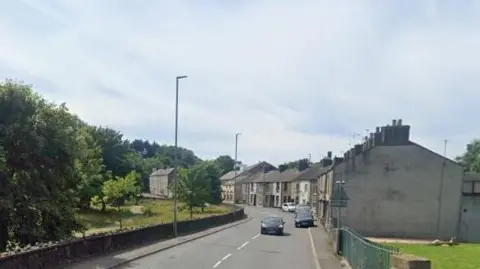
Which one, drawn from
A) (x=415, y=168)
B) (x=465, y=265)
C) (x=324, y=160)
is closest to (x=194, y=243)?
(x=465, y=265)

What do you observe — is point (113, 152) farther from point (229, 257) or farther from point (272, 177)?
point (229, 257)

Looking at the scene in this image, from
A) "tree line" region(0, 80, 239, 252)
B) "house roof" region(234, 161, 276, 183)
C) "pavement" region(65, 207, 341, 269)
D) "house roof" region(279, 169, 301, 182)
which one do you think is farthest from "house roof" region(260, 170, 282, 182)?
"tree line" region(0, 80, 239, 252)

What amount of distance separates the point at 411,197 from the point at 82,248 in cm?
3223

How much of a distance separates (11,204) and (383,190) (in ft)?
106

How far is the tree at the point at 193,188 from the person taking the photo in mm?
62906

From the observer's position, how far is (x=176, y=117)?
30.7 m

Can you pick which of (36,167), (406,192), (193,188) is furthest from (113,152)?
(36,167)

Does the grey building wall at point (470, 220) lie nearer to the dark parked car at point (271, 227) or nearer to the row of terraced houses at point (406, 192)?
the row of terraced houses at point (406, 192)

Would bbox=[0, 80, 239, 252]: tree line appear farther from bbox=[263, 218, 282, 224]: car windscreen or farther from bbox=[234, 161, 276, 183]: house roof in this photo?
bbox=[234, 161, 276, 183]: house roof

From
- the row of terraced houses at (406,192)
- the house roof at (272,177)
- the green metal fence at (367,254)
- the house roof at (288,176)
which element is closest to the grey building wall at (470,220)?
the row of terraced houses at (406,192)

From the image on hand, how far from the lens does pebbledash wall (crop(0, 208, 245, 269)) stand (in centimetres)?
1475

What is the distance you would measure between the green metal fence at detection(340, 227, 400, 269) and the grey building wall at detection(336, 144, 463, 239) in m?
23.1

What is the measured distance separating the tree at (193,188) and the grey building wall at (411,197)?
79.6 feet

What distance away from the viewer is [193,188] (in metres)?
63.2
